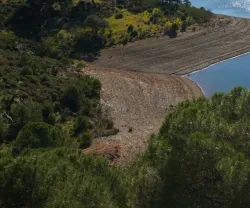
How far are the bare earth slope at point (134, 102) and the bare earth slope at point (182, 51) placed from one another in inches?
125

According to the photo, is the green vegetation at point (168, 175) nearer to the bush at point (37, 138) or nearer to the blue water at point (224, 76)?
the bush at point (37, 138)

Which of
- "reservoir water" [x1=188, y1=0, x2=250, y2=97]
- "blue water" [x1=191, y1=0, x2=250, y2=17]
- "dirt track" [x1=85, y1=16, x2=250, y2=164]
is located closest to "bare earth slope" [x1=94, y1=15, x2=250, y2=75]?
"dirt track" [x1=85, y1=16, x2=250, y2=164]

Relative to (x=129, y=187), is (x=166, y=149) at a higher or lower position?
higher

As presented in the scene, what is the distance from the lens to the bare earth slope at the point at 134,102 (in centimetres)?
3177

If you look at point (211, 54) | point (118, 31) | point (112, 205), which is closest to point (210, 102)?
point (112, 205)

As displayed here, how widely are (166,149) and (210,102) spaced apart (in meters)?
4.27

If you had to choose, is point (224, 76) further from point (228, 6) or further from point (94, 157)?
point (228, 6)

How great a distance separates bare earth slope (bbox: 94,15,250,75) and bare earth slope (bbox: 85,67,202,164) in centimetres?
318

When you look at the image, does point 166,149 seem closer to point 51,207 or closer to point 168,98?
point 51,207

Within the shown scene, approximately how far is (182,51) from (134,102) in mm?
19911

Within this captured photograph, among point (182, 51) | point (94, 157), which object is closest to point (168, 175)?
point (94, 157)

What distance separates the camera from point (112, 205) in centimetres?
1484

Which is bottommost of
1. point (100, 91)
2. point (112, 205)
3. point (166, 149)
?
point (100, 91)

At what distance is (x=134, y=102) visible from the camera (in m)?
45.6
